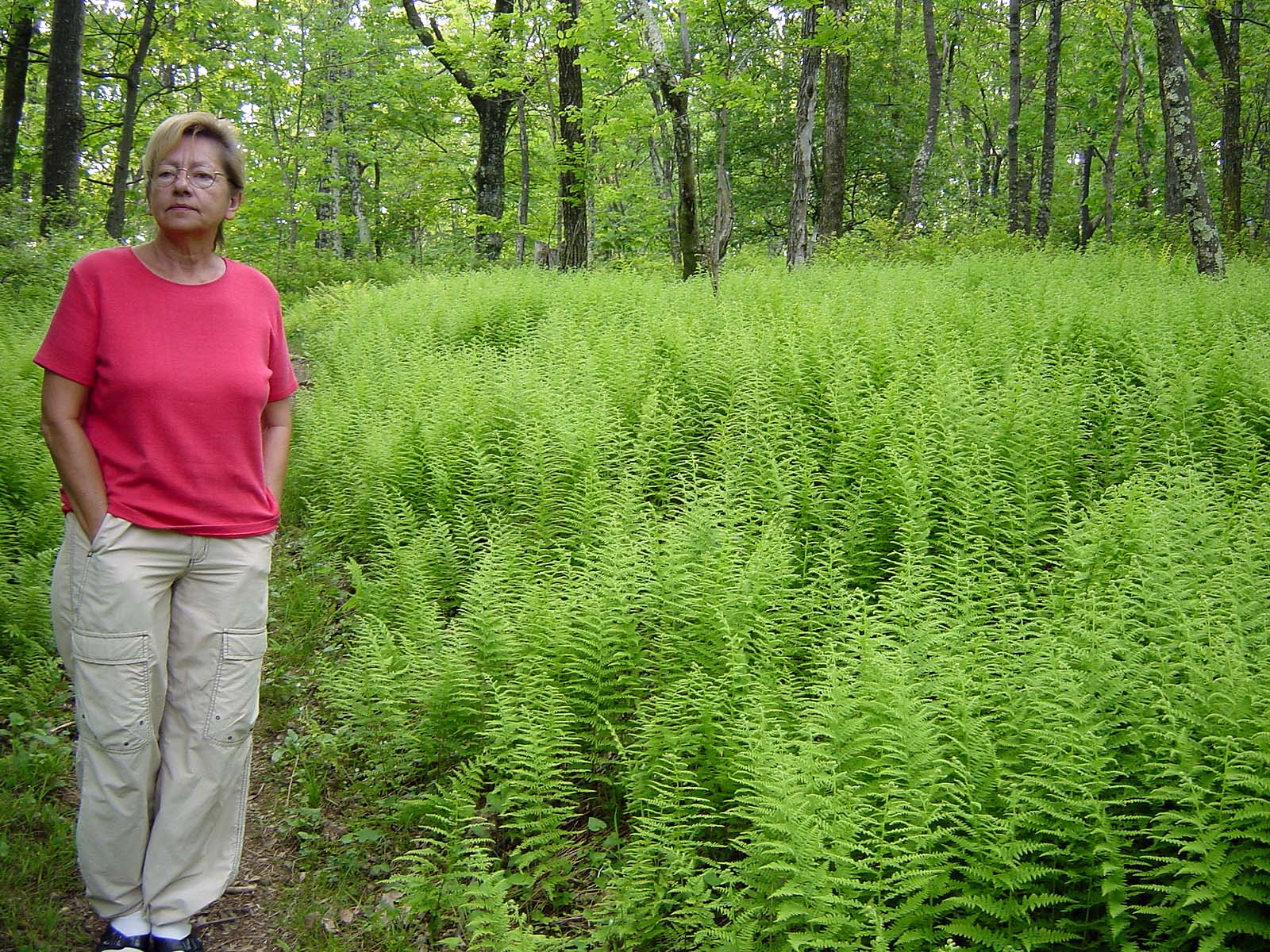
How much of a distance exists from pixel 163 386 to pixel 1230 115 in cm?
2152

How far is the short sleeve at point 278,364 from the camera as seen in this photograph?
12.6ft

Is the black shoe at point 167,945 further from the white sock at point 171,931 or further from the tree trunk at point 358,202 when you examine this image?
the tree trunk at point 358,202

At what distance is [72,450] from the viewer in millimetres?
3279

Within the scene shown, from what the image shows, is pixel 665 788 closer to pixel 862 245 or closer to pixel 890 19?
pixel 862 245

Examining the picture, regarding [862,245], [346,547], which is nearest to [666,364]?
[346,547]

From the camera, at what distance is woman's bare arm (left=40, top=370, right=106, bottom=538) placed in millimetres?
3270

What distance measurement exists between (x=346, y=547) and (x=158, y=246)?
13.5 feet

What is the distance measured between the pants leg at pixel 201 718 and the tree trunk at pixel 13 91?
16.9 metres

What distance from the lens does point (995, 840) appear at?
308 centimetres

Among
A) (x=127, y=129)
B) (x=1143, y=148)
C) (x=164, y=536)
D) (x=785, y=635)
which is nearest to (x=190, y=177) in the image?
(x=164, y=536)

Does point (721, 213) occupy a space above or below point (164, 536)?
above

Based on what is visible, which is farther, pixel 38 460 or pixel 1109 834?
pixel 38 460

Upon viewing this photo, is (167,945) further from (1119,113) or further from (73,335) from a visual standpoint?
Result: (1119,113)

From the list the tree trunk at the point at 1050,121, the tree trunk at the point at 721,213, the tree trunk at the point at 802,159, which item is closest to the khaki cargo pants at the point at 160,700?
the tree trunk at the point at 721,213
